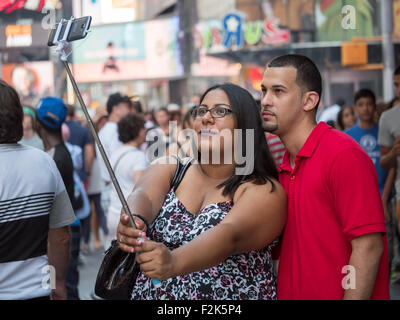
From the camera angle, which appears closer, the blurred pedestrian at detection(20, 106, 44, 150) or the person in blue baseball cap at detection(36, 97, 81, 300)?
the person in blue baseball cap at detection(36, 97, 81, 300)

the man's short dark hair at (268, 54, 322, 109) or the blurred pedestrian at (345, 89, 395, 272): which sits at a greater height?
the man's short dark hair at (268, 54, 322, 109)

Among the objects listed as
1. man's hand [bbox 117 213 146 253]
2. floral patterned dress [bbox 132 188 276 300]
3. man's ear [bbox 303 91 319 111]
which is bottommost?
floral patterned dress [bbox 132 188 276 300]

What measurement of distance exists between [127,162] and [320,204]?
131 inches

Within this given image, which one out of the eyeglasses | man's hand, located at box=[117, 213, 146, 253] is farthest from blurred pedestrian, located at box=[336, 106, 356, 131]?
man's hand, located at box=[117, 213, 146, 253]

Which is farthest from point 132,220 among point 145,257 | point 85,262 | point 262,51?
point 262,51

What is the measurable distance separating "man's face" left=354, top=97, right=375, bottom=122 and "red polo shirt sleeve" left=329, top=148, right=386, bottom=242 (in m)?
4.74

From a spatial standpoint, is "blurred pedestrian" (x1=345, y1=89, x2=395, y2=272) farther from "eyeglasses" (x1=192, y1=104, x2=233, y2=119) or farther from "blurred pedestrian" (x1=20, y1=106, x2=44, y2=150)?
"eyeglasses" (x1=192, y1=104, x2=233, y2=119)

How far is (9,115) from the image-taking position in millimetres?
3117

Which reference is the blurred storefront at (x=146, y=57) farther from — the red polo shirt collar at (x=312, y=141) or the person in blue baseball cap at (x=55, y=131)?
the red polo shirt collar at (x=312, y=141)

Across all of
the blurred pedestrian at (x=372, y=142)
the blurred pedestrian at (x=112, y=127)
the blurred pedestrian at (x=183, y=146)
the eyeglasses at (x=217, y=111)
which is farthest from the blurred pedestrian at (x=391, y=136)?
the eyeglasses at (x=217, y=111)

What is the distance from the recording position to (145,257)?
2.25 metres

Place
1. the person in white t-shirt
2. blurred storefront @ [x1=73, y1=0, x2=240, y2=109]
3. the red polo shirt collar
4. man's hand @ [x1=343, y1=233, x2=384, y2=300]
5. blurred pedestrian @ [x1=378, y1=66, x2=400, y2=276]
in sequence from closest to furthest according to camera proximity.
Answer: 1. man's hand @ [x1=343, y1=233, x2=384, y2=300]
2. the red polo shirt collar
3. the person in white t-shirt
4. blurred pedestrian @ [x1=378, y1=66, x2=400, y2=276]
5. blurred storefront @ [x1=73, y1=0, x2=240, y2=109]

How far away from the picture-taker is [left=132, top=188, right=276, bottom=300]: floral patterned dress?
2.85 meters

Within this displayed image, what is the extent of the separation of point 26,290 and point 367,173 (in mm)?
1615
